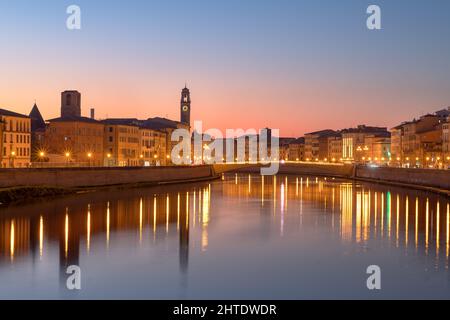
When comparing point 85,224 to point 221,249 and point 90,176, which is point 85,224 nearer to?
point 221,249

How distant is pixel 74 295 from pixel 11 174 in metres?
31.0

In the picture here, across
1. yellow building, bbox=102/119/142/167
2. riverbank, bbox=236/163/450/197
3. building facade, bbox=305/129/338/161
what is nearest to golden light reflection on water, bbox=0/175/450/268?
riverbank, bbox=236/163/450/197

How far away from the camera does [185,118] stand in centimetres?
15138

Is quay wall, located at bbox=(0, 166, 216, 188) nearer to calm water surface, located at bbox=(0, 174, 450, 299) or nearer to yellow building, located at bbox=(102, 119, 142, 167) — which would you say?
calm water surface, located at bbox=(0, 174, 450, 299)

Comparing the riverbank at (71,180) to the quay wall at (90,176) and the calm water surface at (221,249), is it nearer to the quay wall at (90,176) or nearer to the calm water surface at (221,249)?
the quay wall at (90,176)

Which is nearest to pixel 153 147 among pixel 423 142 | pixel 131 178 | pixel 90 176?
pixel 131 178

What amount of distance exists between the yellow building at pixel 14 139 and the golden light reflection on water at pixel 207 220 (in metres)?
18.1

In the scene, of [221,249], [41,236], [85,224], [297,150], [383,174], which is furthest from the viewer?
[297,150]

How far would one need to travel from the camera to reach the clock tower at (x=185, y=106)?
152 meters

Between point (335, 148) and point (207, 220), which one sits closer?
point (207, 220)

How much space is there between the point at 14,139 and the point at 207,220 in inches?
1407

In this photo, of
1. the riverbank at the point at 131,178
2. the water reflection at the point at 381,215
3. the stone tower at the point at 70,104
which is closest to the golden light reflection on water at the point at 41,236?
the riverbank at the point at 131,178

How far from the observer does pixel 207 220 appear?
39.2 m
